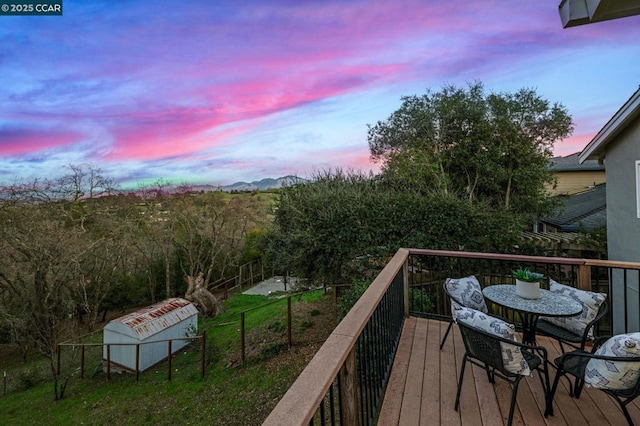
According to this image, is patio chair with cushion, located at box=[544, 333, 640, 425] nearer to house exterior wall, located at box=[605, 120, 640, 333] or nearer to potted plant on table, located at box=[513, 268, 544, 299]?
potted plant on table, located at box=[513, 268, 544, 299]

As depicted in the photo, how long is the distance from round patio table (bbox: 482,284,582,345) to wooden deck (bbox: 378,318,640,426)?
43 cm

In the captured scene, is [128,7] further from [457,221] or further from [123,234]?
[123,234]

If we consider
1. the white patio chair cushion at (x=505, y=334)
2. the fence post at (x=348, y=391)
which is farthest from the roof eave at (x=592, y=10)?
the fence post at (x=348, y=391)

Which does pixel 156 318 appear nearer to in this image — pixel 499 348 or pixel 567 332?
pixel 499 348

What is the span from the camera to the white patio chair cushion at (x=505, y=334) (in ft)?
6.89

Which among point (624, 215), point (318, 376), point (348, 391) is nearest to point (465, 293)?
point (348, 391)

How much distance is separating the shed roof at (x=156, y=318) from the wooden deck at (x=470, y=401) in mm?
9442

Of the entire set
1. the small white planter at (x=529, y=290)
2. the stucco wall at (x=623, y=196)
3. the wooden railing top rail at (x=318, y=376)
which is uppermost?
the stucco wall at (x=623, y=196)

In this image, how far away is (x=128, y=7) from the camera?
22.9ft

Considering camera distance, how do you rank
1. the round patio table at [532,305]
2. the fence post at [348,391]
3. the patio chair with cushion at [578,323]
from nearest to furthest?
the fence post at [348,391] < the round patio table at [532,305] < the patio chair with cushion at [578,323]

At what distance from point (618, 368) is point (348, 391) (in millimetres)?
1695

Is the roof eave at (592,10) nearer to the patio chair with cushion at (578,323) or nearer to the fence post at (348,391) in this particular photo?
the patio chair with cushion at (578,323)

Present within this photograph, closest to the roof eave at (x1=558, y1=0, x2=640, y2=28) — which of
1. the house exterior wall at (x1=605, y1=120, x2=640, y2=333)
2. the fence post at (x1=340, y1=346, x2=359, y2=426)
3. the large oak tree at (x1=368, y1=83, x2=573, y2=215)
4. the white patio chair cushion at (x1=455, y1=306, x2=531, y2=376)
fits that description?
the white patio chair cushion at (x1=455, y1=306, x2=531, y2=376)

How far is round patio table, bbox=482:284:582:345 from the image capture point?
2.55 meters
